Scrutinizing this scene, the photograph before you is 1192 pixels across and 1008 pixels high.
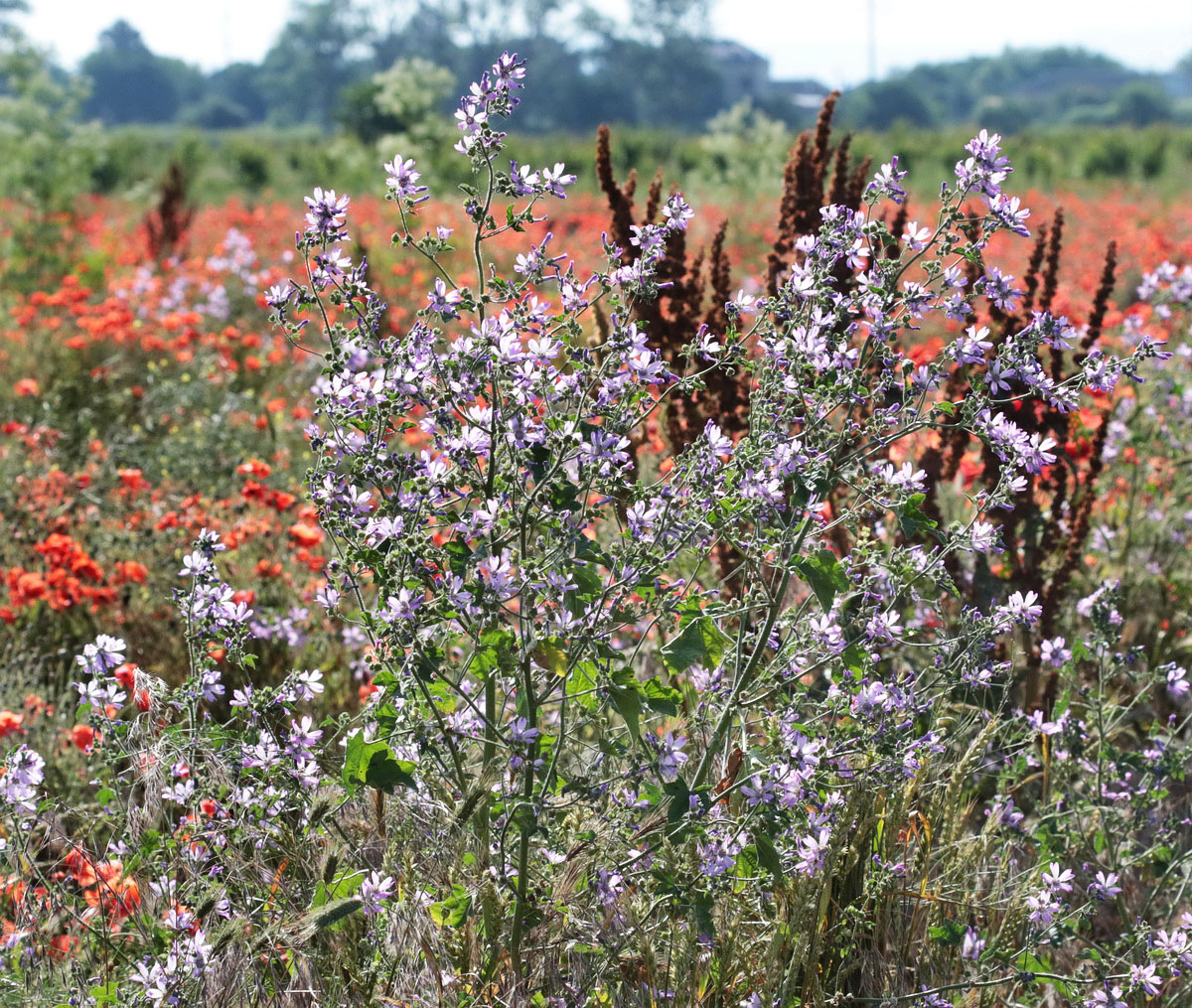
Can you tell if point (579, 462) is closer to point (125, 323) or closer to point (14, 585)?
point (14, 585)

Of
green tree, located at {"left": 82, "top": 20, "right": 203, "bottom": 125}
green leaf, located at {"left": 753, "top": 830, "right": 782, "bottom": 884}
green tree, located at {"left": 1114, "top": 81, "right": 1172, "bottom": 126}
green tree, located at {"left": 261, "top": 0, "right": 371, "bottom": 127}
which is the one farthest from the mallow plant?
green tree, located at {"left": 82, "top": 20, "right": 203, "bottom": 125}

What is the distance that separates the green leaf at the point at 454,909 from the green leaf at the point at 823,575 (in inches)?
32.0

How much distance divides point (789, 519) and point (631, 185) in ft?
4.80

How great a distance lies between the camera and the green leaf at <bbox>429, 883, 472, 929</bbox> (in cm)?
187

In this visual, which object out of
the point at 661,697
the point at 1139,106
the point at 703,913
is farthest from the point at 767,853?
the point at 1139,106

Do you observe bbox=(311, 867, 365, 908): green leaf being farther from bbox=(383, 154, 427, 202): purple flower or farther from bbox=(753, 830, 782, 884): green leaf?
bbox=(383, 154, 427, 202): purple flower

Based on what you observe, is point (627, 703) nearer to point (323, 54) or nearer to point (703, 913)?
point (703, 913)

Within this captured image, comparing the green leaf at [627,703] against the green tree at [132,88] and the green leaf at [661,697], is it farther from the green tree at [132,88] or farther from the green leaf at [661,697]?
the green tree at [132,88]

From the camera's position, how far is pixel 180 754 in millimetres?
2109

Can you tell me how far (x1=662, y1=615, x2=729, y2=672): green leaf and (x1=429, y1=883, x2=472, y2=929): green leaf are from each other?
21.4 inches

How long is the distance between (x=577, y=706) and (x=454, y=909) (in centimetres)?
52

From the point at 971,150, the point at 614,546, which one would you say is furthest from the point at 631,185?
the point at 614,546

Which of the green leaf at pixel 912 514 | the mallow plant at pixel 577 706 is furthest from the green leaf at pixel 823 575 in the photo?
the green leaf at pixel 912 514

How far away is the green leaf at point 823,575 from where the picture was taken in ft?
6.15
